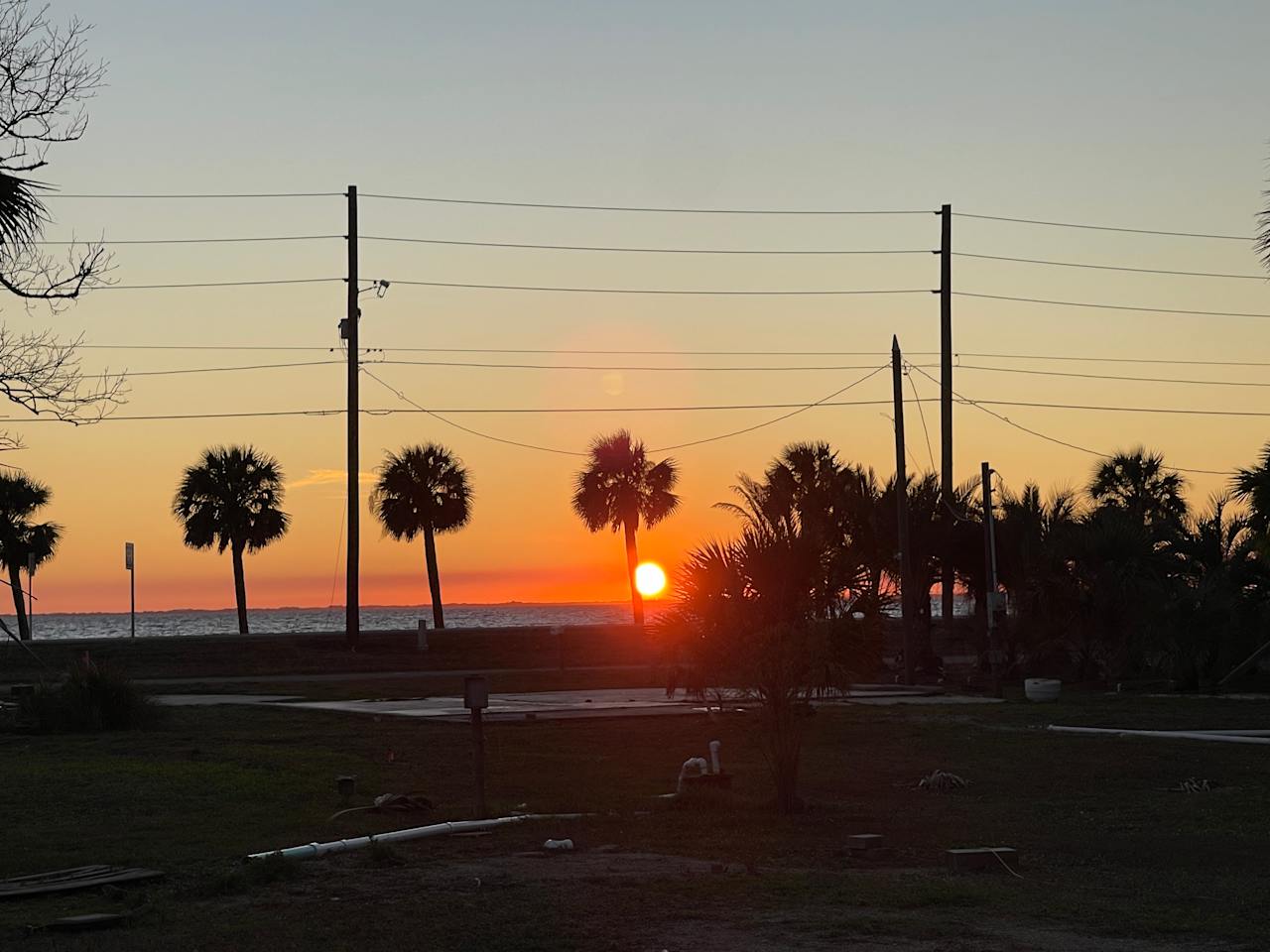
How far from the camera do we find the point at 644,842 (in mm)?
13805

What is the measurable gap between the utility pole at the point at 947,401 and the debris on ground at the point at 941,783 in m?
27.7

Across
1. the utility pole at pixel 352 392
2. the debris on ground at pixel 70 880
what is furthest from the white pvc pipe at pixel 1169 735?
the utility pole at pixel 352 392

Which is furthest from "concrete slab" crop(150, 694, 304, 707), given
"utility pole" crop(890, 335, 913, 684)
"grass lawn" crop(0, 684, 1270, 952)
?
"utility pole" crop(890, 335, 913, 684)

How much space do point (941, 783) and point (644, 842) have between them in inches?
238

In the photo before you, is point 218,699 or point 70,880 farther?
point 218,699

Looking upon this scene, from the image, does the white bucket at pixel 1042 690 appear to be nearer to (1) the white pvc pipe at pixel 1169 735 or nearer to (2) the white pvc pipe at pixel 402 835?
(1) the white pvc pipe at pixel 1169 735

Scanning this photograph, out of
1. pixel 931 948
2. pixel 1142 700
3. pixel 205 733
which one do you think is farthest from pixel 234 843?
pixel 1142 700

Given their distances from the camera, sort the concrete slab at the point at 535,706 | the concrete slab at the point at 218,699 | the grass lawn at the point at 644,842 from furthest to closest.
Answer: the concrete slab at the point at 218,699 < the concrete slab at the point at 535,706 < the grass lawn at the point at 644,842

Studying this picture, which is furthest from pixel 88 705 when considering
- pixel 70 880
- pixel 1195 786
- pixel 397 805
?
pixel 1195 786

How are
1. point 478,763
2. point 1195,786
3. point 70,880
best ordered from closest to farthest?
point 70,880
point 478,763
point 1195,786

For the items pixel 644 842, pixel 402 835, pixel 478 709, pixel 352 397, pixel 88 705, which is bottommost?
pixel 644 842

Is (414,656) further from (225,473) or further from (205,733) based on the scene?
(205,733)

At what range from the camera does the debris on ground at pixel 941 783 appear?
1853cm

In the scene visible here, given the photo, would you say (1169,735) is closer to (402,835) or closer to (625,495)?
(402,835)
